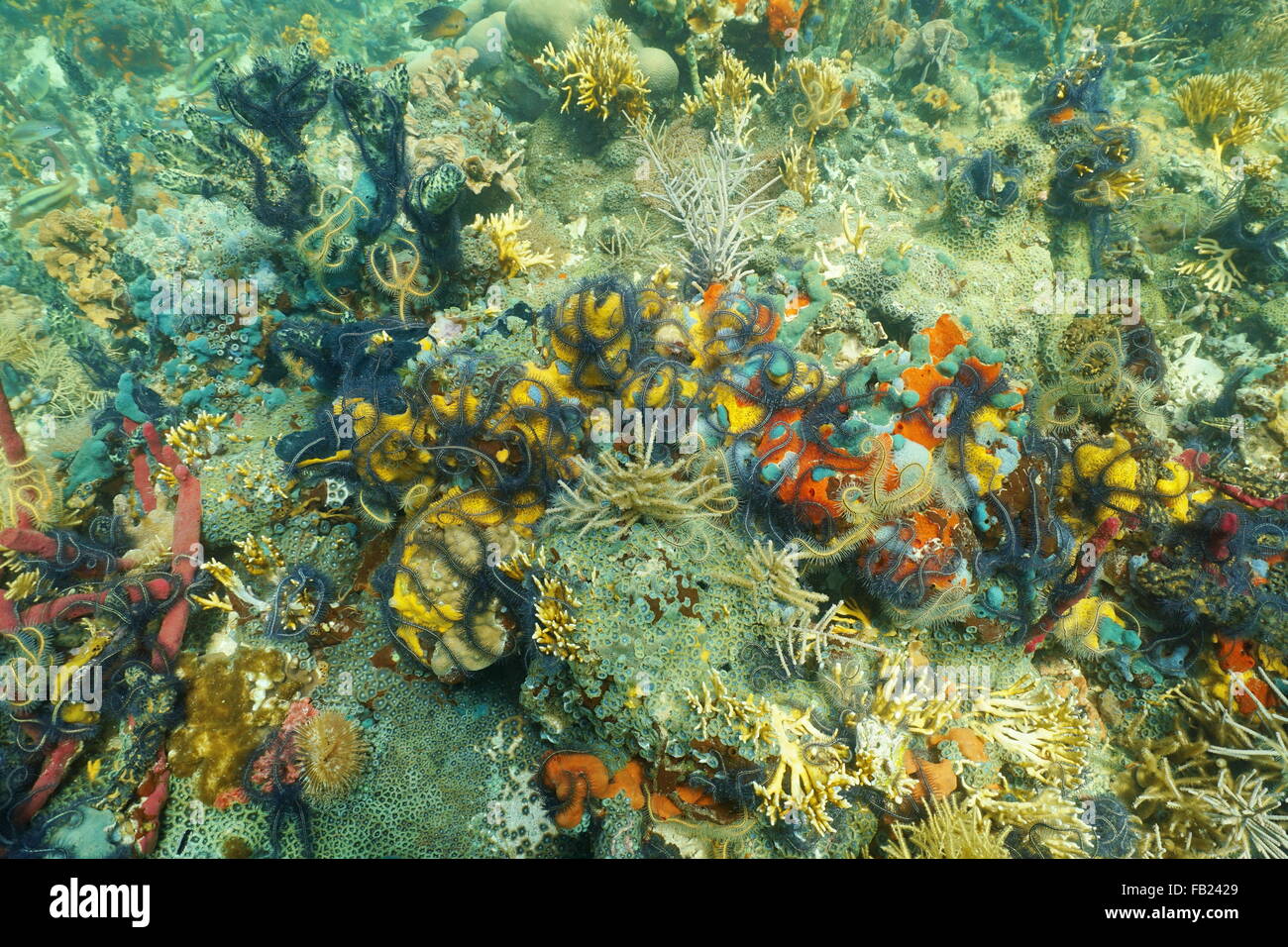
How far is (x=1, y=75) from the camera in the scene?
12.1m

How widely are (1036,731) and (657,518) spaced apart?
2.67m

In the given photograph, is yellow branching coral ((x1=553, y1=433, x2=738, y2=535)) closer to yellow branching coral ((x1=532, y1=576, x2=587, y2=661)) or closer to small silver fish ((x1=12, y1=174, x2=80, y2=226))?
yellow branching coral ((x1=532, y1=576, x2=587, y2=661))

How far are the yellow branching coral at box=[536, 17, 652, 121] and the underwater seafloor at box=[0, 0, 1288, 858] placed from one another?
62.1 inches

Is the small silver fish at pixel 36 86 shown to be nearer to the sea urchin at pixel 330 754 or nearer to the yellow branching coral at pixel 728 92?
the yellow branching coral at pixel 728 92

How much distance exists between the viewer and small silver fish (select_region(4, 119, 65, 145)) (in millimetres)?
9906

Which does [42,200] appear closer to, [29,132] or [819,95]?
[29,132]

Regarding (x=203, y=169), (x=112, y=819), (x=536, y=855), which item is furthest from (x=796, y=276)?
(x=112, y=819)

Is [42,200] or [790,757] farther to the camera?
[42,200]

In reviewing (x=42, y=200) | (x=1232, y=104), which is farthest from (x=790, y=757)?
(x=42, y=200)

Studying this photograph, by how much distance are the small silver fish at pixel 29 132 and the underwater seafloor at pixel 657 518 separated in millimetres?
7181

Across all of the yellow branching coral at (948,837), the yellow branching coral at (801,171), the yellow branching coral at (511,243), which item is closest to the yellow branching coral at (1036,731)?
the yellow branching coral at (948,837)

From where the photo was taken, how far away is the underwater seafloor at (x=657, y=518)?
316 cm

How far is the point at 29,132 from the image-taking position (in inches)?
390
